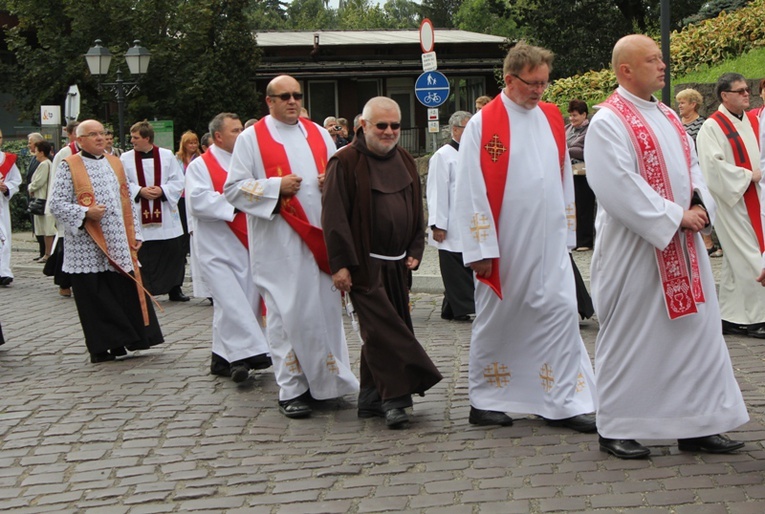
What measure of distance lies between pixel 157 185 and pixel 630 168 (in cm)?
815

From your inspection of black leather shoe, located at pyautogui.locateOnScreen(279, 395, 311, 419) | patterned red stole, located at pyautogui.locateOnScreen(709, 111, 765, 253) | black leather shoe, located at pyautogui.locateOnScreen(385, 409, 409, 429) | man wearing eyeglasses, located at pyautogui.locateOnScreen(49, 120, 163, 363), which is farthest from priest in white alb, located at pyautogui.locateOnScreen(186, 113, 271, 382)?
patterned red stole, located at pyautogui.locateOnScreen(709, 111, 765, 253)

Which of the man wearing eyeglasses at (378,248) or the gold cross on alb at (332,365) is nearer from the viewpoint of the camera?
the man wearing eyeglasses at (378,248)

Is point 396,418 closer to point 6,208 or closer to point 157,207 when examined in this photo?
point 157,207

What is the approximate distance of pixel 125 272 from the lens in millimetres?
9453

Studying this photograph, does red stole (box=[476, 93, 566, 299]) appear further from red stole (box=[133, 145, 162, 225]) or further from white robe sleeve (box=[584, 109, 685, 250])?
red stole (box=[133, 145, 162, 225])

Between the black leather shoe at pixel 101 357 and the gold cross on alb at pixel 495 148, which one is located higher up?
the gold cross on alb at pixel 495 148

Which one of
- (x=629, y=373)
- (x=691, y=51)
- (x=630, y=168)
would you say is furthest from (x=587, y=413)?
(x=691, y=51)

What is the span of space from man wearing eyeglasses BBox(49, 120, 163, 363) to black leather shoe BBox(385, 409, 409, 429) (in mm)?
3364

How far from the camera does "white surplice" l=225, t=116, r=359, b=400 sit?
7250 mm

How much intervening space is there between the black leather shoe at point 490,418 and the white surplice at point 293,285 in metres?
0.96

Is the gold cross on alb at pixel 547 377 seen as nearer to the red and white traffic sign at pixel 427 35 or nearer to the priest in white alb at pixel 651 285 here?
the priest in white alb at pixel 651 285

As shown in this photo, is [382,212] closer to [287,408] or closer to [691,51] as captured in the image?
[287,408]

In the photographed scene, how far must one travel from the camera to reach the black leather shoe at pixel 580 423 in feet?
20.9

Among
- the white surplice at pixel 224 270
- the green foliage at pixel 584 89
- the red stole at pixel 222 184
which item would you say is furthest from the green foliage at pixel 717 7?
the white surplice at pixel 224 270
